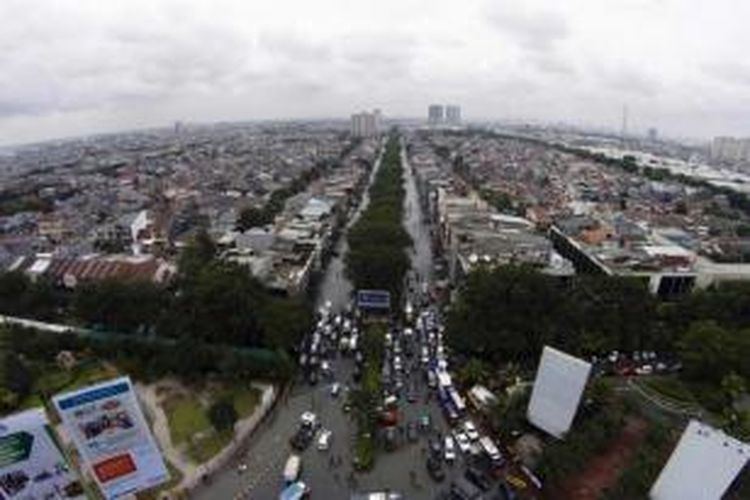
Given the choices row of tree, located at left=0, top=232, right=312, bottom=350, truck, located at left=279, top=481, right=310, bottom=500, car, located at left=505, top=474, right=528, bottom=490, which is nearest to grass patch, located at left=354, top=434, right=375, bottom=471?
truck, located at left=279, top=481, right=310, bottom=500

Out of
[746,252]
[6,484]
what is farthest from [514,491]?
[746,252]

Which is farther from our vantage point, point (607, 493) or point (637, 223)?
point (637, 223)

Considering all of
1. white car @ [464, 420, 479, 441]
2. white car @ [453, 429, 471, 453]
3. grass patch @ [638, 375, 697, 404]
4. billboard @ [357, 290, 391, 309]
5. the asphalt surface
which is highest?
billboard @ [357, 290, 391, 309]

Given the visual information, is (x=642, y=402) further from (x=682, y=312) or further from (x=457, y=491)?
(x=457, y=491)

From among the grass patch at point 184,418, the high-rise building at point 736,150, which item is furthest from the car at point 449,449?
the high-rise building at point 736,150

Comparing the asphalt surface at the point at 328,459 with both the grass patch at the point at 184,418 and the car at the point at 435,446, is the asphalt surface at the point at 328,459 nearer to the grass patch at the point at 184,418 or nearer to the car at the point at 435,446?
the car at the point at 435,446

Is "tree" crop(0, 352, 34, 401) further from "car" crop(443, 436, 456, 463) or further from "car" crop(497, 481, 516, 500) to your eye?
"car" crop(497, 481, 516, 500)
